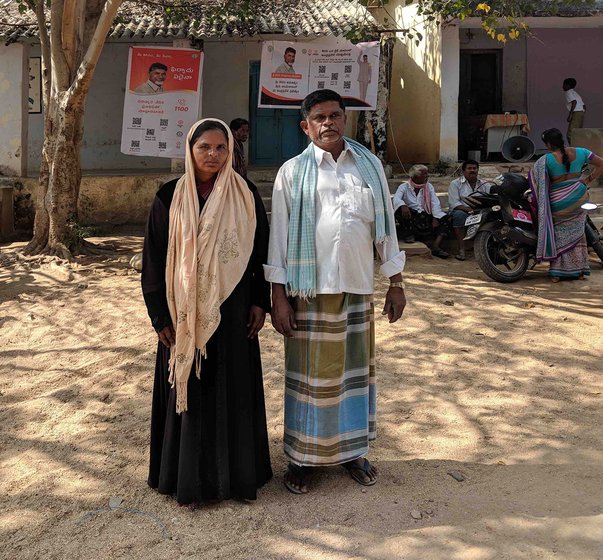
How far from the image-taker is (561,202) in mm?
7121

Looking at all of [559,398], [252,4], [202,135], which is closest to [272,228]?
[202,135]

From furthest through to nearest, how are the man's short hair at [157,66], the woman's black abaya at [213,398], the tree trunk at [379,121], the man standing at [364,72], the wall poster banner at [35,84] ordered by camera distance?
the wall poster banner at [35,84] < the tree trunk at [379,121] < the man standing at [364,72] < the man's short hair at [157,66] < the woman's black abaya at [213,398]

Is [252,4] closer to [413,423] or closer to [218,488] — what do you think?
[413,423]

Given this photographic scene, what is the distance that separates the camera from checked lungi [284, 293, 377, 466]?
10.3ft

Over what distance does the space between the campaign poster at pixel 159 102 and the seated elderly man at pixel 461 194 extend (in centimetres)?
367

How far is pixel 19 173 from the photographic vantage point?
11.2 m

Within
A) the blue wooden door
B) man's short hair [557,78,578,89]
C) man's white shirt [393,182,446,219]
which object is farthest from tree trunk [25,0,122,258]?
man's short hair [557,78,578,89]

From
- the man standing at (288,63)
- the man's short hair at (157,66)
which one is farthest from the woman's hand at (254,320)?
the man standing at (288,63)

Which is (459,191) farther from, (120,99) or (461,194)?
(120,99)

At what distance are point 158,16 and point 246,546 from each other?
1029 centimetres

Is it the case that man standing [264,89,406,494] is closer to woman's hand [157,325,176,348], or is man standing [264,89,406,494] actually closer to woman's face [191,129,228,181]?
woman's face [191,129,228,181]

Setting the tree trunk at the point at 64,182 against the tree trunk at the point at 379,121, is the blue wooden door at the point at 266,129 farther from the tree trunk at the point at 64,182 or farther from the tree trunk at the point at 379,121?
A: the tree trunk at the point at 64,182

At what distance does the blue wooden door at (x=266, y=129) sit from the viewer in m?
13.4

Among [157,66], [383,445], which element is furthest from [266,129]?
[383,445]
